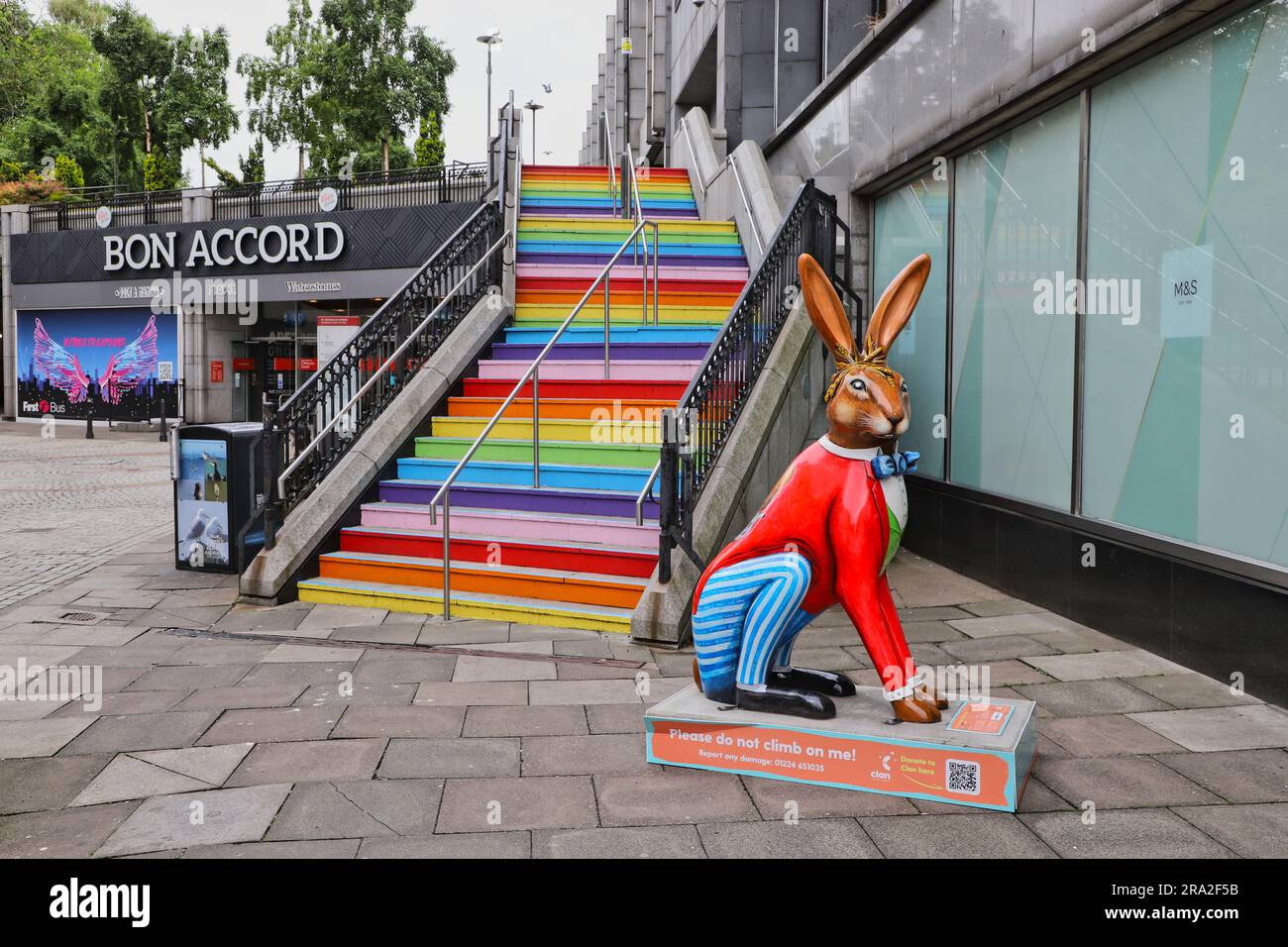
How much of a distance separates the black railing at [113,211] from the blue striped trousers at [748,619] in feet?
95.7

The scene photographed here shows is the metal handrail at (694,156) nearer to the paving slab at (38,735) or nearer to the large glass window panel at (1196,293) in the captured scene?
the large glass window panel at (1196,293)

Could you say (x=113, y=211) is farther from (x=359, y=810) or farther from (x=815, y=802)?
(x=815, y=802)

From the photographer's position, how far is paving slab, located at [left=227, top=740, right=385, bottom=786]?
4.84m

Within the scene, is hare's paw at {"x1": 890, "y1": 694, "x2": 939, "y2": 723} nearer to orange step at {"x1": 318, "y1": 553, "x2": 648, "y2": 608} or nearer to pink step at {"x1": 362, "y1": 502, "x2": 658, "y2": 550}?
orange step at {"x1": 318, "y1": 553, "x2": 648, "y2": 608}

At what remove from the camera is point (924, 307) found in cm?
1095

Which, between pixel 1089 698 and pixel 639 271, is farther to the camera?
pixel 639 271

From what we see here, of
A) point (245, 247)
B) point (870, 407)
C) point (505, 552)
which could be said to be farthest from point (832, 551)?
point (245, 247)

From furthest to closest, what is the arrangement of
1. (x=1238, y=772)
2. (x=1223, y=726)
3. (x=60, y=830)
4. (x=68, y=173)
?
(x=68, y=173)
(x=1223, y=726)
(x=1238, y=772)
(x=60, y=830)

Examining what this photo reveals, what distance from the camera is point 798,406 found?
Result: 9594mm

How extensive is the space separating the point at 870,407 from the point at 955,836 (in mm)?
1816

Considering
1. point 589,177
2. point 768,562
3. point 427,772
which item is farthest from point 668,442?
point 589,177

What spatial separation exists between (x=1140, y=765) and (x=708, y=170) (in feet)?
42.3

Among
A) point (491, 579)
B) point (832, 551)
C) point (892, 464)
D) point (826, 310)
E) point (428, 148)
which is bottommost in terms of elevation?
point (491, 579)

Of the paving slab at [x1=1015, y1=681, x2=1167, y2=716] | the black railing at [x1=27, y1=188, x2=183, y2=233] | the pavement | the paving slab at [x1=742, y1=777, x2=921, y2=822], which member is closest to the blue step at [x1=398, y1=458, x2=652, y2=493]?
the pavement
